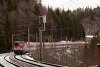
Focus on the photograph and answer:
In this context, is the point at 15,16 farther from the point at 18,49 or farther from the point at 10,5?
the point at 18,49

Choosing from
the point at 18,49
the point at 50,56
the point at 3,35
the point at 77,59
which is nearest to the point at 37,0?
the point at 3,35

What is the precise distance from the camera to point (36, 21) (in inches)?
3506

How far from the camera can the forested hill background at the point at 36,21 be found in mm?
86812

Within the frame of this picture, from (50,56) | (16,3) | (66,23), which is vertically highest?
(16,3)

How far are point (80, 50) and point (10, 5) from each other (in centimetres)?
7530

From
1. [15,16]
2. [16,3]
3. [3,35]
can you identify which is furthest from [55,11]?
[3,35]

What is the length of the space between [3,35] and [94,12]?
36.1 meters

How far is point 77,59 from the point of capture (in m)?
34.5

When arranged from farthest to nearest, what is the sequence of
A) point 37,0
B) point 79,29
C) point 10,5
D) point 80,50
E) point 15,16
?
1. point 37,0
2. point 79,29
3. point 10,5
4. point 15,16
5. point 80,50

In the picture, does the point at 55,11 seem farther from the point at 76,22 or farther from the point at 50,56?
the point at 50,56

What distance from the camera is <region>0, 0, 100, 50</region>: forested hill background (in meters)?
86.8

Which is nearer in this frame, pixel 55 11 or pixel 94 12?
pixel 94 12

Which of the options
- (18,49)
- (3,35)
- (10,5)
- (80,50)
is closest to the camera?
(80,50)

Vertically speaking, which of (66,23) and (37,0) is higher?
(37,0)
